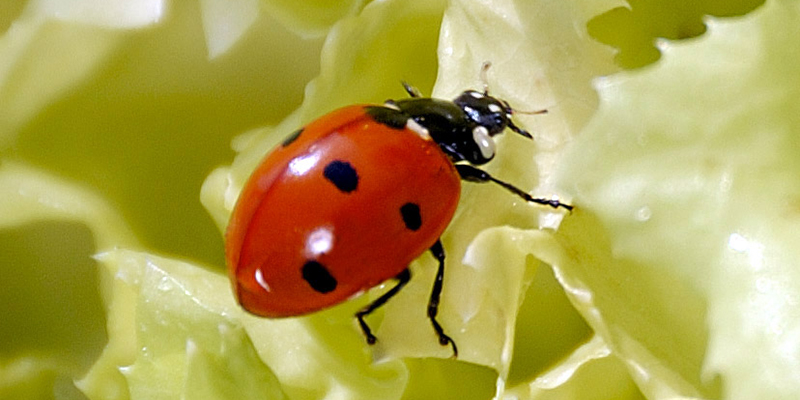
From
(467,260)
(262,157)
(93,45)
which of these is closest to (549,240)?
(467,260)

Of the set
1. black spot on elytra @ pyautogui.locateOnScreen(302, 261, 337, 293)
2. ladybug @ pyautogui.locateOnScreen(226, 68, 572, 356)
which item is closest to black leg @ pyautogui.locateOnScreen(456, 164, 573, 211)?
ladybug @ pyautogui.locateOnScreen(226, 68, 572, 356)

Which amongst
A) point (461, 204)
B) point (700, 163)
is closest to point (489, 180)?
point (461, 204)

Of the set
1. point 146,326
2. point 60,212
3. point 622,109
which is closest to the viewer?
point 622,109

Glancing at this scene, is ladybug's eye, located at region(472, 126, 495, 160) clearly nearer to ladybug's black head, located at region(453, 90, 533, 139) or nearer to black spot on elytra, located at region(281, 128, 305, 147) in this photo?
→ ladybug's black head, located at region(453, 90, 533, 139)

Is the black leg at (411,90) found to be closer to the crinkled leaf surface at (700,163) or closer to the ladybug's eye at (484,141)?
the ladybug's eye at (484,141)

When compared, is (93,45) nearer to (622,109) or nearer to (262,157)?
(262,157)
